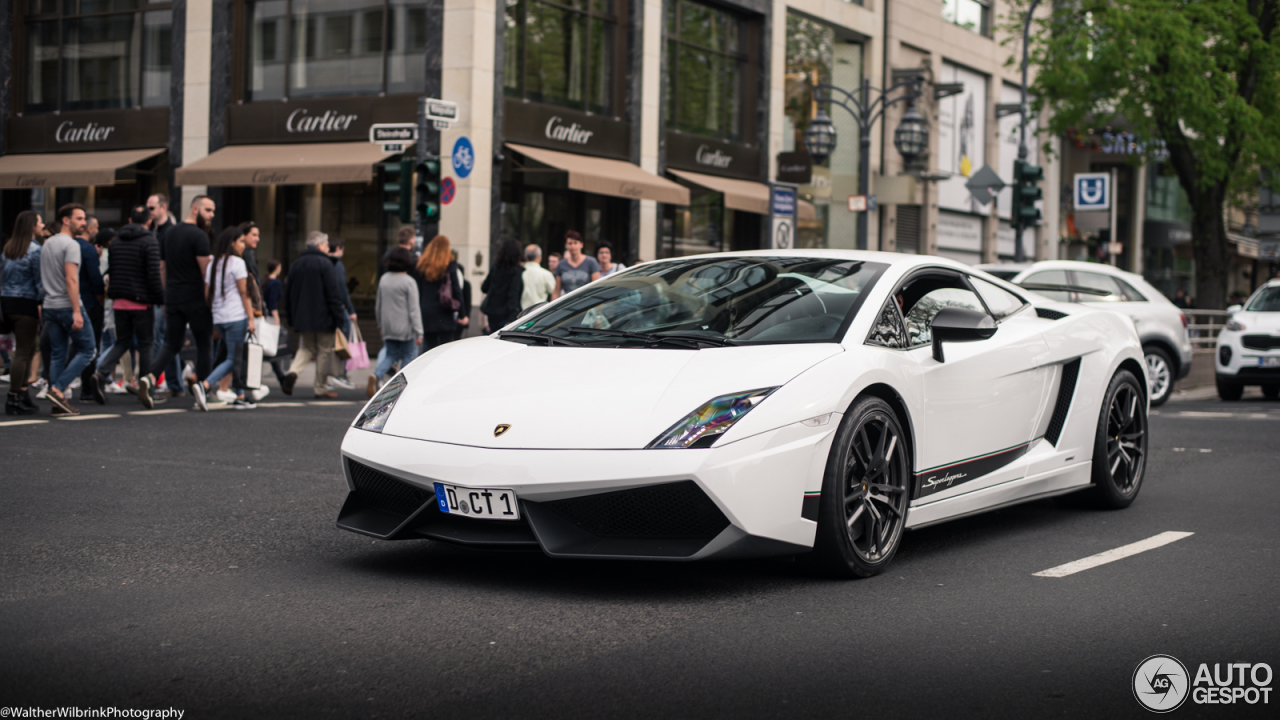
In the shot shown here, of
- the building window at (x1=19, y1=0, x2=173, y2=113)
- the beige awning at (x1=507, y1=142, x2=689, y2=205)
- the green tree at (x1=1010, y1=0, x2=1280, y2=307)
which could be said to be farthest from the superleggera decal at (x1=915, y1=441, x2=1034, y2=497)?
the building window at (x1=19, y1=0, x2=173, y2=113)

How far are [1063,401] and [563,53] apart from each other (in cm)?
1843

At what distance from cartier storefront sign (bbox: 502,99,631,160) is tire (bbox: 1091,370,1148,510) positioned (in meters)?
16.4

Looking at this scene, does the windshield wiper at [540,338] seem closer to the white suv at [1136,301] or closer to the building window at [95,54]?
the white suv at [1136,301]

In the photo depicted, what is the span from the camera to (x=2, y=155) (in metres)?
26.4

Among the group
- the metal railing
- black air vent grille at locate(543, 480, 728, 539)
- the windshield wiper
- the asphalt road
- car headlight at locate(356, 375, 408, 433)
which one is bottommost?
the asphalt road

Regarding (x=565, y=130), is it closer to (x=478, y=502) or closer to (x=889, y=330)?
(x=889, y=330)

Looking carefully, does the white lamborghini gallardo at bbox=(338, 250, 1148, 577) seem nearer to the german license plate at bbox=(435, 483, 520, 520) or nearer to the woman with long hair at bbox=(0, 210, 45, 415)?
the german license plate at bbox=(435, 483, 520, 520)

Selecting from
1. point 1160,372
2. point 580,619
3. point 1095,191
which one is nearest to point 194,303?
point 580,619

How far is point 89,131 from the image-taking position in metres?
25.4

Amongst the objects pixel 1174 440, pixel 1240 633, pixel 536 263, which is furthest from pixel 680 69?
pixel 1240 633

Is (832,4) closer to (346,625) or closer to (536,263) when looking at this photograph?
(536,263)

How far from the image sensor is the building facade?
2219 cm

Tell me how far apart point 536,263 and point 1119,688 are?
12.3 meters

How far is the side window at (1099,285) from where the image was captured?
15148 millimetres
